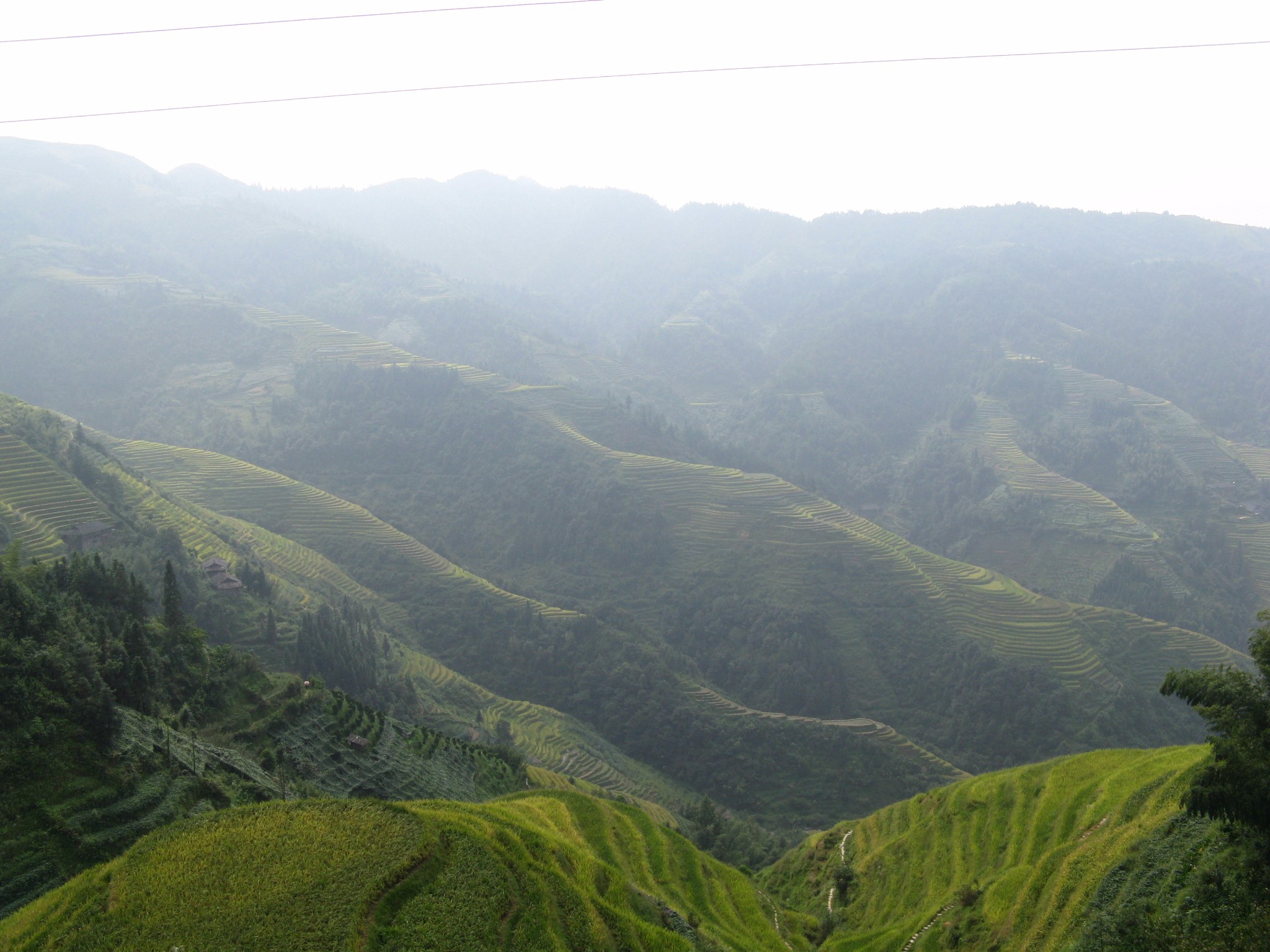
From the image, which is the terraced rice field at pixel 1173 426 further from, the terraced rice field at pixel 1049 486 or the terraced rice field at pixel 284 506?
the terraced rice field at pixel 284 506

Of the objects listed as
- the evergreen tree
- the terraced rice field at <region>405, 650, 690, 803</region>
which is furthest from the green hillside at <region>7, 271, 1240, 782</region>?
the evergreen tree

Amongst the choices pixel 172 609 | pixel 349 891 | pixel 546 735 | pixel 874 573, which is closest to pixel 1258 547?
pixel 874 573

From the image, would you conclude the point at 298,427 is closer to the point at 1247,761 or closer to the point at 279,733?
the point at 279,733

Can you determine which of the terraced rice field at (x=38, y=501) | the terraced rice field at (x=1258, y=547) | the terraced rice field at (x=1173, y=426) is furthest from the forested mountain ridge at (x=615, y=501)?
the terraced rice field at (x=38, y=501)

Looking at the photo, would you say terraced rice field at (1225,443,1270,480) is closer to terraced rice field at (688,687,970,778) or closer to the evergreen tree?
terraced rice field at (688,687,970,778)

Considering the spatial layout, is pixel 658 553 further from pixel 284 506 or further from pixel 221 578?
pixel 221 578

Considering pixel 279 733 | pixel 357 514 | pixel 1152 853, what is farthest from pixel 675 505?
pixel 1152 853
